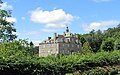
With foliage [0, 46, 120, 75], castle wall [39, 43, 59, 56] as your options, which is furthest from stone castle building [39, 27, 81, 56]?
foliage [0, 46, 120, 75]

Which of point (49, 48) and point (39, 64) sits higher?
point (49, 48)

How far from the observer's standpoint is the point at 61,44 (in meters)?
106

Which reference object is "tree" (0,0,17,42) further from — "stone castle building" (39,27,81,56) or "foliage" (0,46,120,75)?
"stone castle building" (39,27,81,56)

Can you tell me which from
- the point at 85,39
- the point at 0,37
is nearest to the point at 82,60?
the point at 0,37

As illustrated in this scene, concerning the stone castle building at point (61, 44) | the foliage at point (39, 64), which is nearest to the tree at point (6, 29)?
the foliage at point (39, 64)

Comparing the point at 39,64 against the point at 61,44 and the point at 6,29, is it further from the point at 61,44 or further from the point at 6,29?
the point at 61,44

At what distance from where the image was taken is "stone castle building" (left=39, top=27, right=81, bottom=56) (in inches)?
4126

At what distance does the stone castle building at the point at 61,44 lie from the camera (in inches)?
4126

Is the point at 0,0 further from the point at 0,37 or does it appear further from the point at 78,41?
the point at 78,41

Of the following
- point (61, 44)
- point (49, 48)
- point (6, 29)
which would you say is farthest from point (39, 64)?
point (49, 48)

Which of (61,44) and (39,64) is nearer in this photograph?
(39,64)

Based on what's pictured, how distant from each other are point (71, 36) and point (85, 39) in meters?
19.8

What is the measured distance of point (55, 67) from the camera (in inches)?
941

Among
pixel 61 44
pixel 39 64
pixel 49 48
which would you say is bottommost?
pixel 39 64
